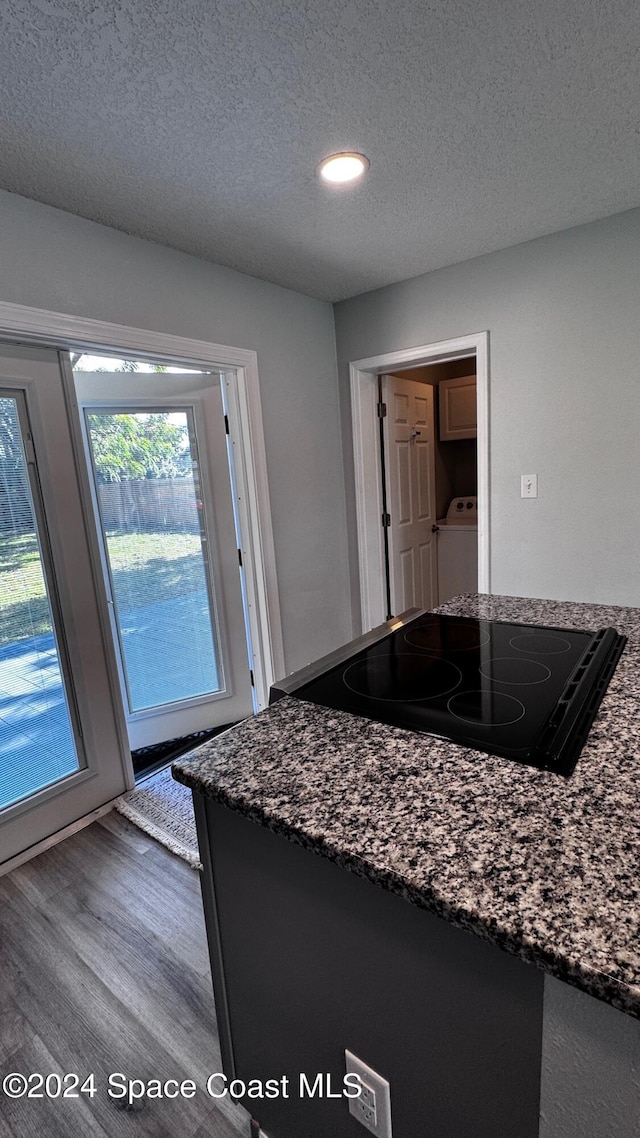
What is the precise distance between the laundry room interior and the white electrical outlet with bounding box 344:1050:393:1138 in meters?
3.18

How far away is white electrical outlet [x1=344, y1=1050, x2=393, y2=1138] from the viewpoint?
769 millimetres

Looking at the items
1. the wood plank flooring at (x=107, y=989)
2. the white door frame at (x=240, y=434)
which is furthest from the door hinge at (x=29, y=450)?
the wood plank flooring at (x=107, y=989)

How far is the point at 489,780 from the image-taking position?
72 cm

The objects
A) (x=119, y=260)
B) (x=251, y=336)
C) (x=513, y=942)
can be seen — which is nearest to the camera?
(x=513, y=942)

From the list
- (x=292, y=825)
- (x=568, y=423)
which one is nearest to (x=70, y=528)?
(x=292, y=825)

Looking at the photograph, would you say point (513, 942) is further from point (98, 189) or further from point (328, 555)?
point (328, 555)

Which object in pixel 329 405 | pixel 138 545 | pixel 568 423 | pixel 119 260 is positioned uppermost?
pixel 119 260

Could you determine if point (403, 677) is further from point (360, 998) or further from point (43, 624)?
point (43, 624)

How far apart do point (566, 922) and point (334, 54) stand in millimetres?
1741

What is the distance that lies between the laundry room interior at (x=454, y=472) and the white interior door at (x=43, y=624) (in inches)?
95.0

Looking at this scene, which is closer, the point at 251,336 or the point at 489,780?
the point at 489,780

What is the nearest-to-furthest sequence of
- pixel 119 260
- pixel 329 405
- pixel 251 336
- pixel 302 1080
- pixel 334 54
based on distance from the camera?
pixel 302 1080
pixel 334 54
pixel 119 260
pixel 251 336
pixel 329 405

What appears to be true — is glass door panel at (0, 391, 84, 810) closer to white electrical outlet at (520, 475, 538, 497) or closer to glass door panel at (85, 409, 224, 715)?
glass door panel at (85, 409, 224, 715)

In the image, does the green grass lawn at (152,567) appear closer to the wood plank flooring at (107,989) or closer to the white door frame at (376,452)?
the wood plank flooring at (107,989)
